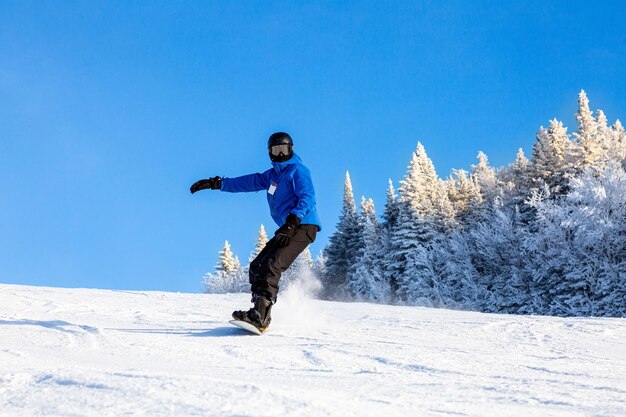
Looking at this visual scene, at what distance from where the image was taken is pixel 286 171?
6004 mm

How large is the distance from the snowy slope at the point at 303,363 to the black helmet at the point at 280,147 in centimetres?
172

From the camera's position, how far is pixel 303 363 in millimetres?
3914

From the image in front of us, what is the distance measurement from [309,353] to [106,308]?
4351 millimetres

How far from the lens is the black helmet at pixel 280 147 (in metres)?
6.09

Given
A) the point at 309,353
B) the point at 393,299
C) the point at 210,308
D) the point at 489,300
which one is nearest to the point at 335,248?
the point at 393,299

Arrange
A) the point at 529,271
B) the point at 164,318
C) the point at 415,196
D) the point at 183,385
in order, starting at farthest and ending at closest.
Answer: the point at 415,196
the point at 529,271
the point at 164,318
the point at 183,385

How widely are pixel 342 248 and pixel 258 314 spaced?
51270mm

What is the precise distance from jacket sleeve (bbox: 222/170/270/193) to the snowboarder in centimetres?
1

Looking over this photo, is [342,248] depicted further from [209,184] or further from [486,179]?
[209,184]

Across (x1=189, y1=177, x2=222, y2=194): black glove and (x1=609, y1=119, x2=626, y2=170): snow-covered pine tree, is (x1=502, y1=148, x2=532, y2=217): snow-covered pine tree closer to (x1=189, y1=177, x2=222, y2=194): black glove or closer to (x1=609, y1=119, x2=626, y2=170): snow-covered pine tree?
(x1=609, y1=119, x2=626, y2=170): snow-covered pine tree

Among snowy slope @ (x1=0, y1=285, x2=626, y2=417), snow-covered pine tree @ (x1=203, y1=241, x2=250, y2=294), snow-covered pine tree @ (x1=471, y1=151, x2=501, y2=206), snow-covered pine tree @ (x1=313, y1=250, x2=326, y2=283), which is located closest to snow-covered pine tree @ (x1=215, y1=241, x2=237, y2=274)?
snow-covered pine tree @ (x1=203, y1=241, x2=250, y2=294)

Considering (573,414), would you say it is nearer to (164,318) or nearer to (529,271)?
(164,318)

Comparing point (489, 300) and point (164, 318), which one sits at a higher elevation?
point (489, 300)

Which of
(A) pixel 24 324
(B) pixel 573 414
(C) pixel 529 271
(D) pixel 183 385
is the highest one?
(C) pixel 529 271
